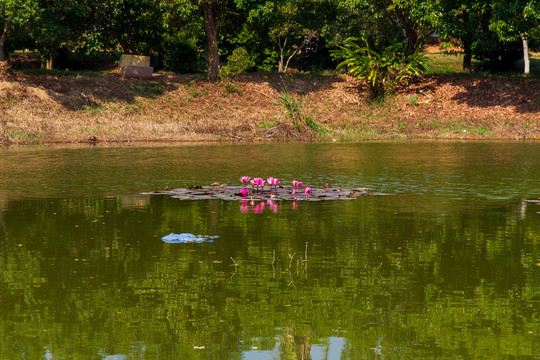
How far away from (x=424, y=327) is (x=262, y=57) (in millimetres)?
52217

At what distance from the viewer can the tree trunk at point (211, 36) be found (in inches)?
1643

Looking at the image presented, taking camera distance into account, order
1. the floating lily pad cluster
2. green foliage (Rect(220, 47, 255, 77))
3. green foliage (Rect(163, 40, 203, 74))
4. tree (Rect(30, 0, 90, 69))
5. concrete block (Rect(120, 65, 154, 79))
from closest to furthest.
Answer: the floating lily pad cluster → tree (Rect(30, 0, 90, 69)) → concrete block (Rect(120, 65, 154, 79)) → green foliage (Rect(163, 40, 203, 74)) → green foliage (Rect(220, 47, 255, 77))

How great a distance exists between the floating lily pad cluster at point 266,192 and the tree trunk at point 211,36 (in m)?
27.4

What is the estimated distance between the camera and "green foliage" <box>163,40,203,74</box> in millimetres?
46156

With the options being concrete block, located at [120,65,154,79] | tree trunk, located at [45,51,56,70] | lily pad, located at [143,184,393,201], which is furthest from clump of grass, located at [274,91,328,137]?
tree trunk, located at [45,51,56,70]

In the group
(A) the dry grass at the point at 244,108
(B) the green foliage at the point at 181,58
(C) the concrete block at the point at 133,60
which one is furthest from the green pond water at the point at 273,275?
(B) the green foliage at the point at 181,58

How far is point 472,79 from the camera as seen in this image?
43.4m

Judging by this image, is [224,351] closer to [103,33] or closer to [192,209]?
[192,209]

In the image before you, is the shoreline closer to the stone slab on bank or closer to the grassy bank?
the grassy bank

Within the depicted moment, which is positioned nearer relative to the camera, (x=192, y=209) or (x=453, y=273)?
(x=453, y=273)

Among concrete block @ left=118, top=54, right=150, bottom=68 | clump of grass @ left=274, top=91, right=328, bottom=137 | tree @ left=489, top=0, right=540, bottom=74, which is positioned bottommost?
clump of grass @ left=274, top=91, right=328, bottom=137

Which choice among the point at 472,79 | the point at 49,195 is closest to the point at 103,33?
the point at 472,79

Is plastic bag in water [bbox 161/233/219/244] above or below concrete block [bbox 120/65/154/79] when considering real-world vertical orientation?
below

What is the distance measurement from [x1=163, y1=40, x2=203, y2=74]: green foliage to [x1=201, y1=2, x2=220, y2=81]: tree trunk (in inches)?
131
